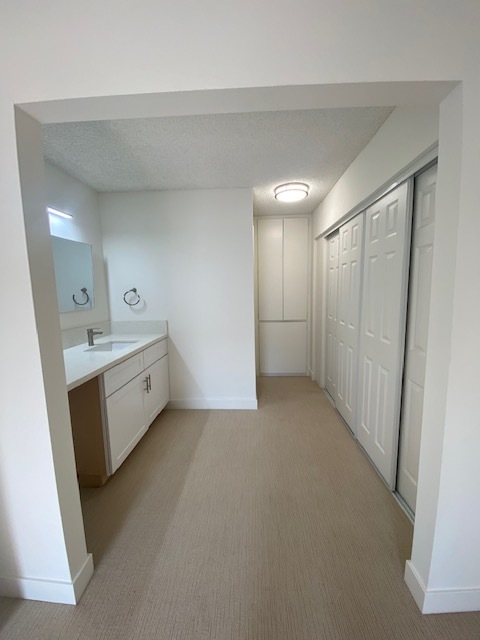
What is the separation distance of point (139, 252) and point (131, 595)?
8.81 ft

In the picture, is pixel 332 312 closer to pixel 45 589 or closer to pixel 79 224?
pixel 79 224

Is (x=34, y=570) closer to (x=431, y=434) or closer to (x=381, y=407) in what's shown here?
(x=431, y=434)

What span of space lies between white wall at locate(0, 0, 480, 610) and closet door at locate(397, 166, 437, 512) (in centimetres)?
50

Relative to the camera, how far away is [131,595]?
1185 mm

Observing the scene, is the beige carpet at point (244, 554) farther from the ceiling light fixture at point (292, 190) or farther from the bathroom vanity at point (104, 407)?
the ceiling light fixture at point (292, 190)

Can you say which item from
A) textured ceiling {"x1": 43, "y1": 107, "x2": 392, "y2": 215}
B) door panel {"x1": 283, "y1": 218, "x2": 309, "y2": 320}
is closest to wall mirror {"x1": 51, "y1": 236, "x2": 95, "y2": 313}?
textured ceiling {"x1": 43, "y1": 107, "x2": 392, "y2": 215}

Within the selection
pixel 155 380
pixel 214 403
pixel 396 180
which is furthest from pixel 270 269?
pixel 396 180

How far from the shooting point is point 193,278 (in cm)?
292

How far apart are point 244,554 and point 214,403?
1.74 meters

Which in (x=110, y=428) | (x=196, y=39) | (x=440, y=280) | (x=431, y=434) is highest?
(x=196, y=39)

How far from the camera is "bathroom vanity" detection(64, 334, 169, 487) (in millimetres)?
1712

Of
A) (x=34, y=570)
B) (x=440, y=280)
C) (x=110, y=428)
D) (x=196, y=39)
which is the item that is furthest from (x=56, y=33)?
(x=34, y=570)

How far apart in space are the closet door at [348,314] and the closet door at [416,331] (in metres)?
0.67

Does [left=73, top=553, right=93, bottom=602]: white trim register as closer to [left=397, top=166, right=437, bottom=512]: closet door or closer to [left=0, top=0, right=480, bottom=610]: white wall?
[left=0, top=0, right=480, bottom=610]: white wall
